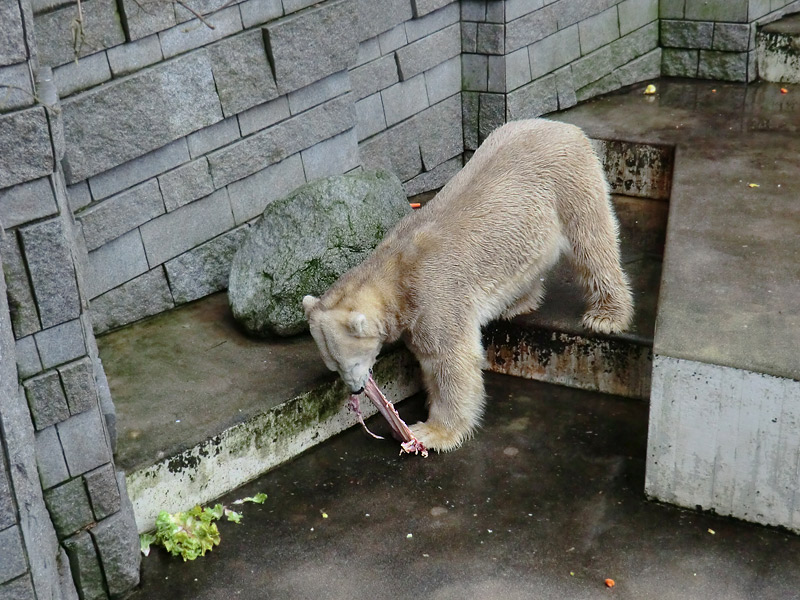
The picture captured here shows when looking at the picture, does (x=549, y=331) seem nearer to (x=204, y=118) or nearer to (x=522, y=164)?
(x=522, y=164)

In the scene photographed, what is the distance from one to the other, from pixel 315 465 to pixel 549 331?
1.58m

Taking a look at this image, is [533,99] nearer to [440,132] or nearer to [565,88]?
[565,88]

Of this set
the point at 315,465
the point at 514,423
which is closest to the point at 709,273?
the point at 514,423

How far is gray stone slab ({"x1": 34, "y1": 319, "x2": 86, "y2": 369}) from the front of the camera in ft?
12.4

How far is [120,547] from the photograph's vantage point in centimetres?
429

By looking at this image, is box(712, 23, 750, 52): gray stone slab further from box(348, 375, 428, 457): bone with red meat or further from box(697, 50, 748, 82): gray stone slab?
box(348, 375, 428, 457): bone with red meat

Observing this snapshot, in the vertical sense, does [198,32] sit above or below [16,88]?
below

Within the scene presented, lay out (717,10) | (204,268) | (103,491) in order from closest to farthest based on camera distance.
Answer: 1. (103,491)
2. (204,268)
3. (717,10)

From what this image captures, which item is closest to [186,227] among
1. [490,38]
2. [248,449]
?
[248,449]

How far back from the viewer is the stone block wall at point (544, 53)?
7484 mm

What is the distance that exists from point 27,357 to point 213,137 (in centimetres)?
247

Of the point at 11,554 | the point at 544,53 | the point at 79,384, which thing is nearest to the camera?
the point at 11,554

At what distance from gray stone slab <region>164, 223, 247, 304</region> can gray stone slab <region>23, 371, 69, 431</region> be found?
81.8 inches

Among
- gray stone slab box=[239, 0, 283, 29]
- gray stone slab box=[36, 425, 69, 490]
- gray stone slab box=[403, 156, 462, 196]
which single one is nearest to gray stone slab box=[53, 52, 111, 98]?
gray stone slab box=[239, 0, 283, 29]
